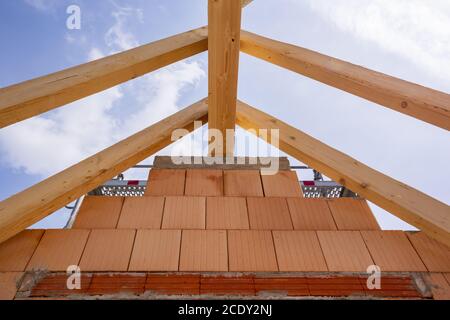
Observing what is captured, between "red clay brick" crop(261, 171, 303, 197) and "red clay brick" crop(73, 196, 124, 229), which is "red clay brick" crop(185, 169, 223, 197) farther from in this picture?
"red clay brick" crop(73, 196, 124, 229)

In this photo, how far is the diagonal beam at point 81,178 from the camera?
5.77 feet

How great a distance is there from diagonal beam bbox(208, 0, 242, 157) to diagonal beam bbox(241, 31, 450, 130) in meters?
0.27

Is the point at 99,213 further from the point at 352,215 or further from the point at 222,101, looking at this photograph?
the point at 352,215

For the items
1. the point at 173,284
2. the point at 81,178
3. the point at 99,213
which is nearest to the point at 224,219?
the point at 173,284

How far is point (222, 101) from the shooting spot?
93.0 inches

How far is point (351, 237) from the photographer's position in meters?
2.02

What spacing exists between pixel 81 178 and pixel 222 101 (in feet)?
3.75

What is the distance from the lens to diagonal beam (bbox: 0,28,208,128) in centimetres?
138

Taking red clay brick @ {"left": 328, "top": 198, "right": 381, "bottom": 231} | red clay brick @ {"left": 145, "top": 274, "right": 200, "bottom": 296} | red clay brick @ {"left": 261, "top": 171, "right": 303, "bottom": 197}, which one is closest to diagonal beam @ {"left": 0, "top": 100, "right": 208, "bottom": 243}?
red clay brick @ {"left": 145, "top": 274, "right": 200, "bottom": 296}

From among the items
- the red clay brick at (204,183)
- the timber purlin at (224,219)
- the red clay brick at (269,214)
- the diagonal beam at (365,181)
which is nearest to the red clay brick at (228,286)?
the timber purlin at (224,219)

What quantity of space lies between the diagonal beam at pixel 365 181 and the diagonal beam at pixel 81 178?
771mm

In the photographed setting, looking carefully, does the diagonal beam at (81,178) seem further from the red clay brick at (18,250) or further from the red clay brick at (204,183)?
the red clay brick at (204,183)
